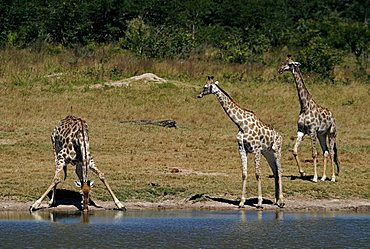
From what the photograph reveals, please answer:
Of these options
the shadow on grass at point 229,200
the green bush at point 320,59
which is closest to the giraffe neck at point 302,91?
the shadow on grass at point 229,200

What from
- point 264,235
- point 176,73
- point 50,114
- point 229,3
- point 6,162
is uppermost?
point 229,3

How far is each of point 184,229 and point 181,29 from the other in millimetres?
26442

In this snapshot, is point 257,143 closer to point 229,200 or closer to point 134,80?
point 229,200

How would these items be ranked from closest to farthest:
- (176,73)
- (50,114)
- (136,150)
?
(136,150)
(50,114)
(176,73)

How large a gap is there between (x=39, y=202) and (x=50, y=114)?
10.4 m

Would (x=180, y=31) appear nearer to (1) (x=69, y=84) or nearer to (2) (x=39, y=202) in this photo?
(1) (x=69, y=84)

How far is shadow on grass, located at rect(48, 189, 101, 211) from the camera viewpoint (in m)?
15.2

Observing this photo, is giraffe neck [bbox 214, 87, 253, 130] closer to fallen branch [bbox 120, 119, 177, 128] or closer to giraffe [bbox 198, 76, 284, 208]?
giraffe [bbox 198, 76, 284, 208]

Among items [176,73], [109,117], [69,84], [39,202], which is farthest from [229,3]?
[39,202]

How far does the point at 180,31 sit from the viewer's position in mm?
38000

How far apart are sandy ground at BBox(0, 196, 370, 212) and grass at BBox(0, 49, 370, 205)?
9.8 inches

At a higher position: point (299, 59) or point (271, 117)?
point (299, 59)

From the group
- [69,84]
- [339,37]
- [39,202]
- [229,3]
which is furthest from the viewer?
[229,3]

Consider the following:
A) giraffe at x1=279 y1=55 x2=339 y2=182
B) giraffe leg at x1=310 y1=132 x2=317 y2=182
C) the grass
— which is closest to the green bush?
the grass
